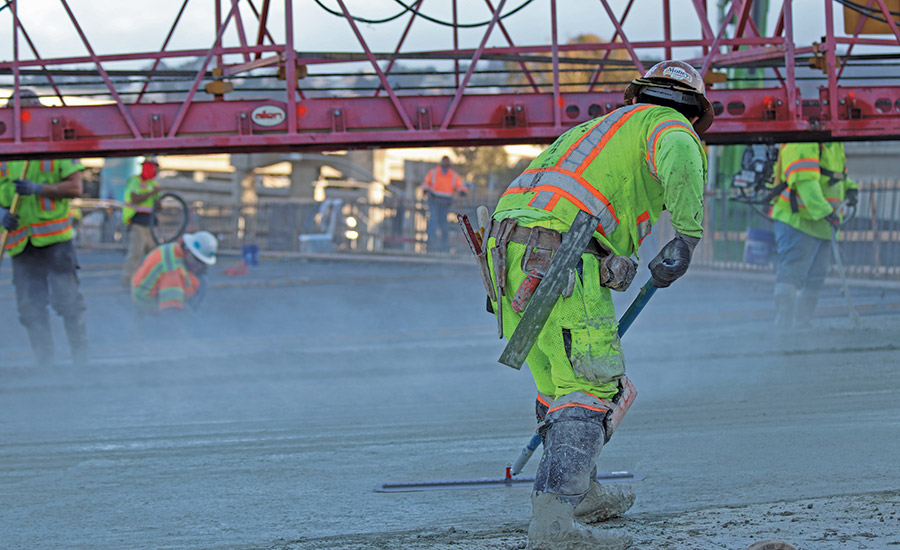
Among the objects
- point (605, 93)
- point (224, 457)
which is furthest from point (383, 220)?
point (224, 457)

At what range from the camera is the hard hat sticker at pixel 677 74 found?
349cm

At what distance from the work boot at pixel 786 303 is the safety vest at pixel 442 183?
418 inches

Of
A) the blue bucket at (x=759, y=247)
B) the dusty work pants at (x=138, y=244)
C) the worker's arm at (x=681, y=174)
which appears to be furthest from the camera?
the blue bucket at (x=759, y=247)

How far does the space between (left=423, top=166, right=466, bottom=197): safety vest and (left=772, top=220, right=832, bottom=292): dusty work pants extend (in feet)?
34.5

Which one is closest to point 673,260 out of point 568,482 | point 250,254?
point 568,482

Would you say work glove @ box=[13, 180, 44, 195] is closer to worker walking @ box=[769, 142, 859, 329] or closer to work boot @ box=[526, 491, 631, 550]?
work boot @ box=[526, 491, 631, 550]

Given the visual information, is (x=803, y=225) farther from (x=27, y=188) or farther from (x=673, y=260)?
(x=27, y=188)

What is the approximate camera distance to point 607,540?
325 centimetres

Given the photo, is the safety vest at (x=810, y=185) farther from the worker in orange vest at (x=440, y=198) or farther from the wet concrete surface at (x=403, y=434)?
the worker in orange vest at (x=440, y=198)

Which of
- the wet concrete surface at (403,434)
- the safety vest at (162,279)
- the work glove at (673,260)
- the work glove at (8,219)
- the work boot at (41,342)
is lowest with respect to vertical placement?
the wet concrete surface at (403,434)

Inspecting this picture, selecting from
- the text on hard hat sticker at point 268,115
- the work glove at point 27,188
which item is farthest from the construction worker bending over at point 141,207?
the text on hard hat sticker at point 268,115

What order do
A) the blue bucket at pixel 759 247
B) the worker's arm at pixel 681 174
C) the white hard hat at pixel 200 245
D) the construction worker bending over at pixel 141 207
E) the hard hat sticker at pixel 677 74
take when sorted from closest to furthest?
1. the worker's arm at pixel 681 174
2. the hard hat sticker at pixel 677 74
3. the white hard hat at pixel 200 245
4. the construction worker bending over at pixel 141 207
5. the blue bucket at pixel 759 247

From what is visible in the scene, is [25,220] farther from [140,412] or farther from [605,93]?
[605,93]

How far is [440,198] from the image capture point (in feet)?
60.7
